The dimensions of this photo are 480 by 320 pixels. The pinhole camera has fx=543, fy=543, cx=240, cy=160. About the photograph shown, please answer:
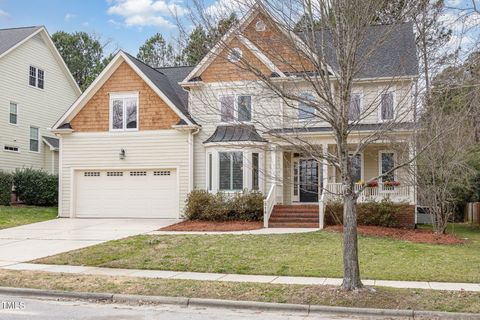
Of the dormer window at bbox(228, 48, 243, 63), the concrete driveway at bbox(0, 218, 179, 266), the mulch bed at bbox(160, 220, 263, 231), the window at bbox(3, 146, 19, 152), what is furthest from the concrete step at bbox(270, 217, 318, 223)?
the window at bbox(3, 146, 19, 152)

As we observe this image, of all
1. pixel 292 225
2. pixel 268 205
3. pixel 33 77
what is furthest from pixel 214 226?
pixel 33 77

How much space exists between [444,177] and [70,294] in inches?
492

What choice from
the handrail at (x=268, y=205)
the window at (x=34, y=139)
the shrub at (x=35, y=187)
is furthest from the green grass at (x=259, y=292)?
the window at (x=34, y=139)

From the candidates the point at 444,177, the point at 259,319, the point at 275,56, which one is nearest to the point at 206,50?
the point at 275,56

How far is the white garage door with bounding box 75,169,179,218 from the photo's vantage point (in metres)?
23.1

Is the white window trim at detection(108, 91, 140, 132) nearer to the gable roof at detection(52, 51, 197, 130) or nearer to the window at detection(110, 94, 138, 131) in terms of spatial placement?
the window at detection(110, 94, 138, 131)

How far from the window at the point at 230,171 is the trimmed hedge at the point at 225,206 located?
0.66 m

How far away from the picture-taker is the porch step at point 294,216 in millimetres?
19297

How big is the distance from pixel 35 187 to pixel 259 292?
2062cm

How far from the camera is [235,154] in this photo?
21.8 meters

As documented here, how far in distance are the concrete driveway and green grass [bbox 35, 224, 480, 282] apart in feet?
3.09

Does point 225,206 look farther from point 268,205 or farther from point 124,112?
point 124,112

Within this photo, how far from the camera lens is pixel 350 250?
9.25 metres

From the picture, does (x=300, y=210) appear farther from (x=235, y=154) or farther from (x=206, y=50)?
(x=206, y=50)
